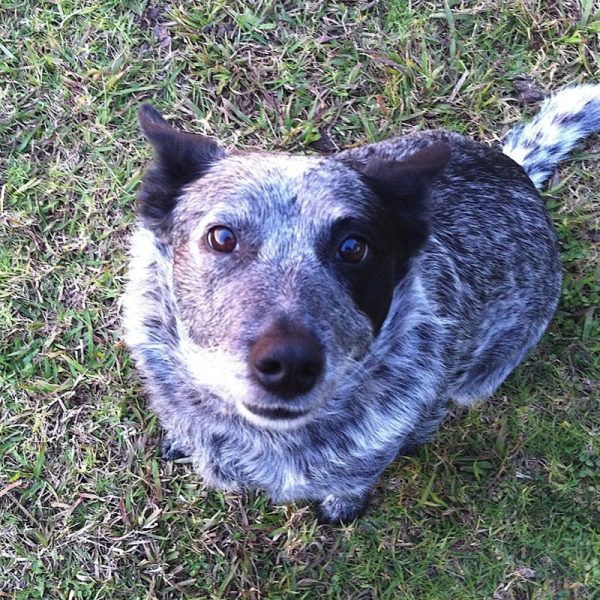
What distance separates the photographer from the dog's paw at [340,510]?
4531 mm

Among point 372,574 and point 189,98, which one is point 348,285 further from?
point 189,98

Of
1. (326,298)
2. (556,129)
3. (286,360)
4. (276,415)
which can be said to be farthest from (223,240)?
(556,129)

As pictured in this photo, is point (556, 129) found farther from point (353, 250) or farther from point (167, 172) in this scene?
point (167, 172)

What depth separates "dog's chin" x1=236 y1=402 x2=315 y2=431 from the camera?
302 cm

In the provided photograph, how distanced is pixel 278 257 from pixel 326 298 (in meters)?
0.27

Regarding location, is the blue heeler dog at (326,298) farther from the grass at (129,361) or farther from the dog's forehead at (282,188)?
the grass at (129,361)

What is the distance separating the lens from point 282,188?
3.15 m

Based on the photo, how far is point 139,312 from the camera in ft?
12.3

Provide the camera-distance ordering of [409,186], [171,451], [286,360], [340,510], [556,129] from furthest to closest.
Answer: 1. [556,129]
2. [171,451]
3. [340,510]
4. [409,186]
5. [286,360]

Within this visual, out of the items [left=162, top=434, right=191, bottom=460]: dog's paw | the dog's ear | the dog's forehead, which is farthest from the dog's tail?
[left=162, top=434, right=191, bottom=460]: dog's paw

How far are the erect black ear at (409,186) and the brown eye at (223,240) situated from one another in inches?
28.0

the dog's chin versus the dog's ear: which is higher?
the dog's ear

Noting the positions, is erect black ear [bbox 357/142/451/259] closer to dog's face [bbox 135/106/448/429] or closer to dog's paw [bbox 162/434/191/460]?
dog's face [bbox 135/106/448/429]

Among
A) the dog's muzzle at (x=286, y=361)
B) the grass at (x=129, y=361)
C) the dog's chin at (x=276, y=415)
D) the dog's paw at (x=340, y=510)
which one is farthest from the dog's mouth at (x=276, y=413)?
the grass at (x=129, y=361)
